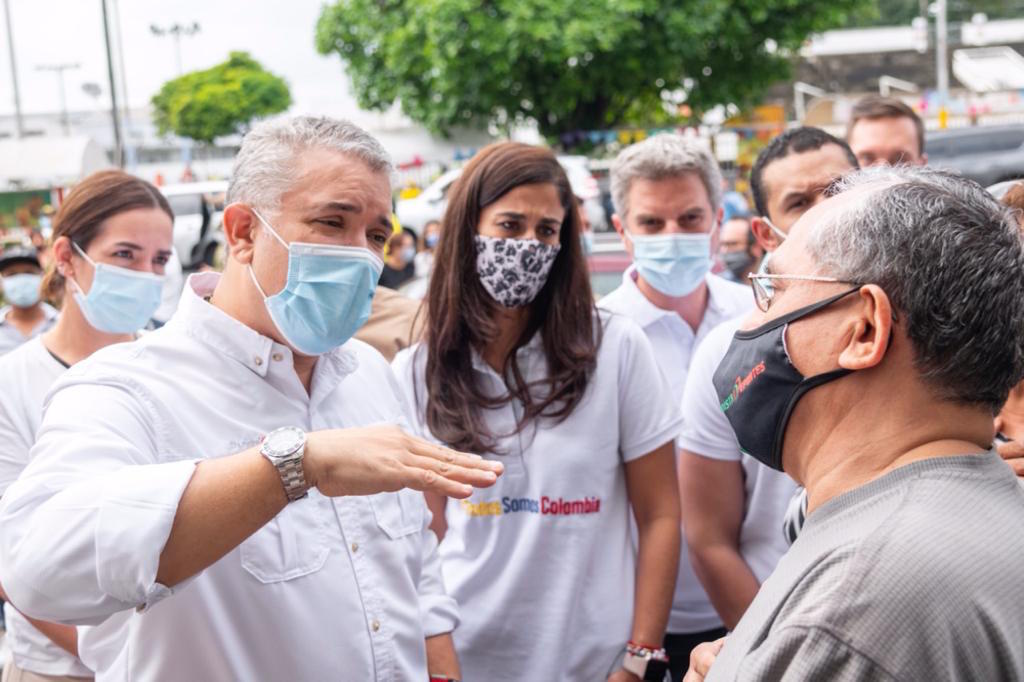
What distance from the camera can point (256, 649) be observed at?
5.99ft

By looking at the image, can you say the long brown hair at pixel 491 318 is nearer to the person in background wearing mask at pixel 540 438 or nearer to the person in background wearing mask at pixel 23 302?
the person in background wearing mask at pixel 540 438

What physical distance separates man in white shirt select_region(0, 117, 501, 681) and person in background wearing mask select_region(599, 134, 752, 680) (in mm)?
1251

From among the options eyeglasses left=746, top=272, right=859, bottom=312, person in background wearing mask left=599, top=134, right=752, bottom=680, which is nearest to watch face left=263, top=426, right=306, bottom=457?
eyeglasses left=746, top=272, right=859, bottom=312

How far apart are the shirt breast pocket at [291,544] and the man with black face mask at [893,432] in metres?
0.83

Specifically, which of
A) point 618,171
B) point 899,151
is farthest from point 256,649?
point 899,151

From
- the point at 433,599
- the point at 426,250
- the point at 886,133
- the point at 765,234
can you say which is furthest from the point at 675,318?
the point at 426,250

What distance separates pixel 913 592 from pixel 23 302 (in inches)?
231

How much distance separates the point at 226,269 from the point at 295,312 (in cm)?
22

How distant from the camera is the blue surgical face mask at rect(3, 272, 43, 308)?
19.2 feet

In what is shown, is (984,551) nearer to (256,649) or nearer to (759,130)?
(256,649)

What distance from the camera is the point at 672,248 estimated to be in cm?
333

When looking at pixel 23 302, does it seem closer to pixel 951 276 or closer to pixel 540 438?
pixel 540 438

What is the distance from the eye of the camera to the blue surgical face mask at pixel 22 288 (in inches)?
230

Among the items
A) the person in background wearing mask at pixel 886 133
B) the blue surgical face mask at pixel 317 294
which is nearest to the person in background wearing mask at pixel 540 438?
the blue surgical face mask at pixel 317 294
